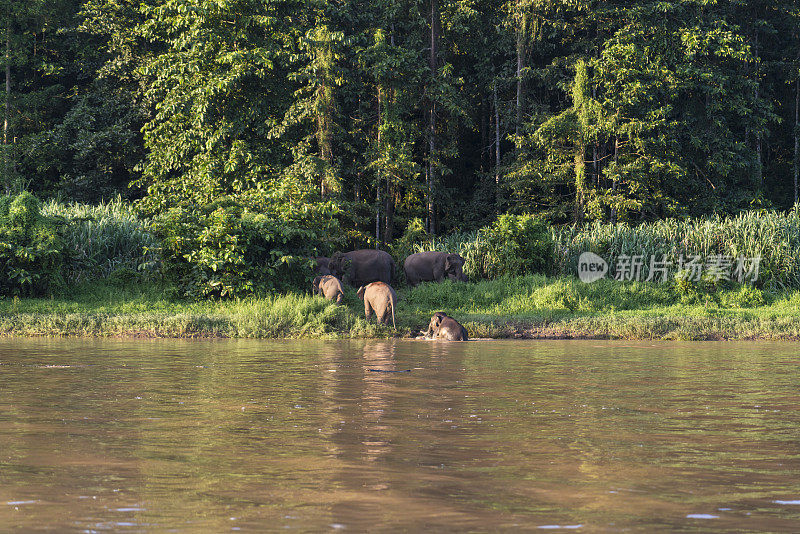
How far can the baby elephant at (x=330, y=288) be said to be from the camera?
1898cm

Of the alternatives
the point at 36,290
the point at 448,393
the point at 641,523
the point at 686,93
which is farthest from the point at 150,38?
the point at 641,523

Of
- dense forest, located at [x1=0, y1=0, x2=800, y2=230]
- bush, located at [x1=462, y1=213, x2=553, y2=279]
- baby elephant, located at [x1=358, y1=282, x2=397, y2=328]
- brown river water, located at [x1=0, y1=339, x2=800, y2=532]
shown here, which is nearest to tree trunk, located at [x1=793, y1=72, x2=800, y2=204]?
dense forest, located at [x1=0, y1=0, x2=800, y2=230]

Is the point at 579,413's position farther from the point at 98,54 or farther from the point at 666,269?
the point at 98,54

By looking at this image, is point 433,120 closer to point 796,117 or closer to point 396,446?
point 796,117

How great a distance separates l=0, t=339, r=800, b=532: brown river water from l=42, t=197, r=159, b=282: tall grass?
30.9ft

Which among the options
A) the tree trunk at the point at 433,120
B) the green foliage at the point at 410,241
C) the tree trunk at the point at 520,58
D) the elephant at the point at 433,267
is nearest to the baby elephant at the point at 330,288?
the elephant at the point at 433,267

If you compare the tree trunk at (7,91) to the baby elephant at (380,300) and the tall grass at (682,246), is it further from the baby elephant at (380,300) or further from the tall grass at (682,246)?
the baby elephant at (380,300)

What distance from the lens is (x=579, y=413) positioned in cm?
807

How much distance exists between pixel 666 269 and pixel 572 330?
7.22 m

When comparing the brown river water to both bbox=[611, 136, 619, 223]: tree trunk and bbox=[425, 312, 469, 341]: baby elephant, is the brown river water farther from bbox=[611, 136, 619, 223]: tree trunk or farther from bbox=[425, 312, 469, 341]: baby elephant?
bbox=[611, 136, 619, 223]: tree trunk

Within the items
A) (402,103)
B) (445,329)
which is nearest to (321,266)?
(445,329)

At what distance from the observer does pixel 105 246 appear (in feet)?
71.8

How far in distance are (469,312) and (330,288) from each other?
2874mm

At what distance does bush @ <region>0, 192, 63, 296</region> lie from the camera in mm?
19359
